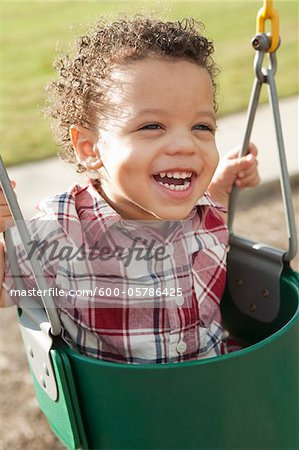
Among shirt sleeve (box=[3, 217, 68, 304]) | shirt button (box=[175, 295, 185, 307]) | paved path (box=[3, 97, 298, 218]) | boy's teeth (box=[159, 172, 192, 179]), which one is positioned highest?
boy's teeth (box=[159, 172, 192, 179])

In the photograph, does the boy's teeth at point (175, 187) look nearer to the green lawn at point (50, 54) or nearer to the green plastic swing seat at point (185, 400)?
the green plastic swing seat at point (185, 400)

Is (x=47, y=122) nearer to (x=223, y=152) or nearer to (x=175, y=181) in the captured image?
(x=223, y=152)

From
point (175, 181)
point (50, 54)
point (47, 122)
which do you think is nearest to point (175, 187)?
point (175, 181)

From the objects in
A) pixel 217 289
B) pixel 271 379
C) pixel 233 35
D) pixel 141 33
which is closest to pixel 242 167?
pixel 217 289

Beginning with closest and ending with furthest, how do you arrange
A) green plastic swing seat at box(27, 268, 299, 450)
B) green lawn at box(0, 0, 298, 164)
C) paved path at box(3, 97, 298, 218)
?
green plastic swing seat at box(27, 268, 299, 450)
paved path at box(3, 97, 298, 218)
green lawn at box(0, 0, 298, 164)

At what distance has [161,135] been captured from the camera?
1.12 meters

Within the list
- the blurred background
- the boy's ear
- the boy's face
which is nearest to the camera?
the boy's face

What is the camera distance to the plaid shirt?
1.21 meters

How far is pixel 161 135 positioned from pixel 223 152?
1.96m

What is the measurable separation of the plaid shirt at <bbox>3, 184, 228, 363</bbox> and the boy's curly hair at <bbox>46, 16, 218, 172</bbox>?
0.43ft

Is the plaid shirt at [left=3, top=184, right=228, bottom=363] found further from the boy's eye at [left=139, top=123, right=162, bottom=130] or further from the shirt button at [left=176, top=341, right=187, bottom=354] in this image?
the boy's eye at [left=139, top=123, right=162, bottom=130]

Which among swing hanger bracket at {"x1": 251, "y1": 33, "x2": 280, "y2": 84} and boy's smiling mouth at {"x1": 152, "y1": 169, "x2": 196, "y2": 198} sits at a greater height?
swing hanger bracket at {"x1": 251, "y1": 33, "x2": 280, "y2": 84}

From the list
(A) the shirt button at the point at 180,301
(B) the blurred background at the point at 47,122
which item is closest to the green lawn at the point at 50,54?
(B) the blurred background at the point at 47,122

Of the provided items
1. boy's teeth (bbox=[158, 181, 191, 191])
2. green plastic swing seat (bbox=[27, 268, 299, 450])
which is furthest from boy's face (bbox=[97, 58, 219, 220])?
green plastic swing seat (bbox=[27, 268, 299, 450])
